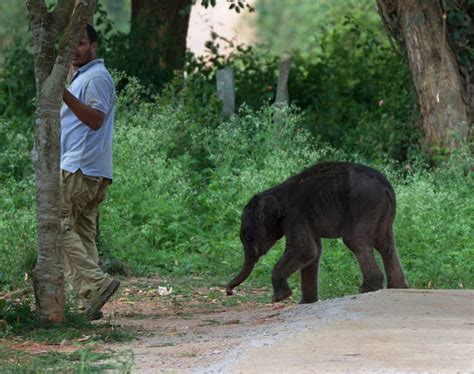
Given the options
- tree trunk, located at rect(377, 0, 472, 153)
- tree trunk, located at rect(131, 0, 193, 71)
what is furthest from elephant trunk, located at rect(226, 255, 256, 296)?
tree trunk, located at rect(131, 0, 193, 71)

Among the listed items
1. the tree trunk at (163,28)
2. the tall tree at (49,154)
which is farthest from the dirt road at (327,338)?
the tree trunk at (163,28)

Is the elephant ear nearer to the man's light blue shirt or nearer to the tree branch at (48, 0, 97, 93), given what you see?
the man's light blue shirt

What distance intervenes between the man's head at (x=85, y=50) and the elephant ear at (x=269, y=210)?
1.96 meters

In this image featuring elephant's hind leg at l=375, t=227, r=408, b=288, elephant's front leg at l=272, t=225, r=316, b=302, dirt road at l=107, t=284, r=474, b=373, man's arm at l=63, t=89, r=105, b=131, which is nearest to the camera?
dirt road at l=107, t=284, r=474, b=373

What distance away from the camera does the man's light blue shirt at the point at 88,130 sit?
939 cm

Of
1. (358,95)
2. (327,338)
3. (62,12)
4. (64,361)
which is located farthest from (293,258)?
(358,95)

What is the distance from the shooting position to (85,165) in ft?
31.0

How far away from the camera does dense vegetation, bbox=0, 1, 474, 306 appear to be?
12242 millimetres

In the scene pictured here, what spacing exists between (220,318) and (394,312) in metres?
1.91

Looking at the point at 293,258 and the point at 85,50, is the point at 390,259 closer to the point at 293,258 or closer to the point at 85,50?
the point at 293,258

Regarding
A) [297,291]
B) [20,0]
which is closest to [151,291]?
[297,291]

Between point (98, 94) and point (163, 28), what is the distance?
11.4 meters

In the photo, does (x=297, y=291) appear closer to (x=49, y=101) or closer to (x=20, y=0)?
(x=49, y=101)

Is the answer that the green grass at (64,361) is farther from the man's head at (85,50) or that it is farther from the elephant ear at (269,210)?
the elephant ear at (269,210)
